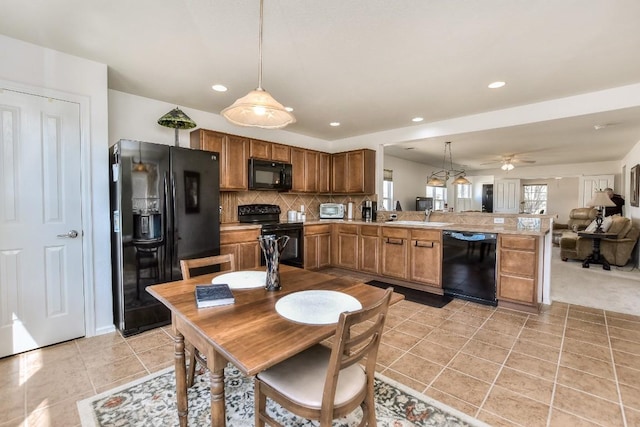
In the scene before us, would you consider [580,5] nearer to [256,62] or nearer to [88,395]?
[256,62]

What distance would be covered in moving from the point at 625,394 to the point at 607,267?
4.56 meters

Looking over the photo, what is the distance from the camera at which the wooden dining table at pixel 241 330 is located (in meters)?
0.99

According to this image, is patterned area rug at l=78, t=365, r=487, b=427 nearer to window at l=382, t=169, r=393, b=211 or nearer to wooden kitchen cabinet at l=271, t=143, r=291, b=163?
wooden kitchen cabinet at l=271, t=143, r=291, b=163

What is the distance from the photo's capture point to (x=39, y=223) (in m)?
2.40

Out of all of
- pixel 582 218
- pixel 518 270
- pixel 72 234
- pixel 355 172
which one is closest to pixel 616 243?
pixel 582 218

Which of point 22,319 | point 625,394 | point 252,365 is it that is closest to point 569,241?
point 625,394

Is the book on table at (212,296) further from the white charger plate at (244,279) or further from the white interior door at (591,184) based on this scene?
the white interior door at (591,184)

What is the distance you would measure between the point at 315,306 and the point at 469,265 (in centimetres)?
284

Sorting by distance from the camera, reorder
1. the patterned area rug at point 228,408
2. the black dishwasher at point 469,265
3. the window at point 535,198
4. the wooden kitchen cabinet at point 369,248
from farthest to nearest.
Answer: the window at point 535,198 → the wooden kitchen cabinet at point 369,248 → the black dishwasher at point 469,265 → the patterned area rug at point 228,408

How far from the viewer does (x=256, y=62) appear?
8.34 ft

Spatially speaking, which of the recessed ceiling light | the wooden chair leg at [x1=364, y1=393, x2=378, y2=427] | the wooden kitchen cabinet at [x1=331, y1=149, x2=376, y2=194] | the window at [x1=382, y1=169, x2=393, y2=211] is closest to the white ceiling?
the recessed ceiling light

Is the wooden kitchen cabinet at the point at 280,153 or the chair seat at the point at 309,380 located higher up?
the wooden kitchen cabinet at the point at 280,153

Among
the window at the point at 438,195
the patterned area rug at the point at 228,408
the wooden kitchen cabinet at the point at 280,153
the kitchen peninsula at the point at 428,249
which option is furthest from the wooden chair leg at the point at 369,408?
the window at the point at 438,195

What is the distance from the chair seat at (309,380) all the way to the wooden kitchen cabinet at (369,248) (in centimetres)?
308
